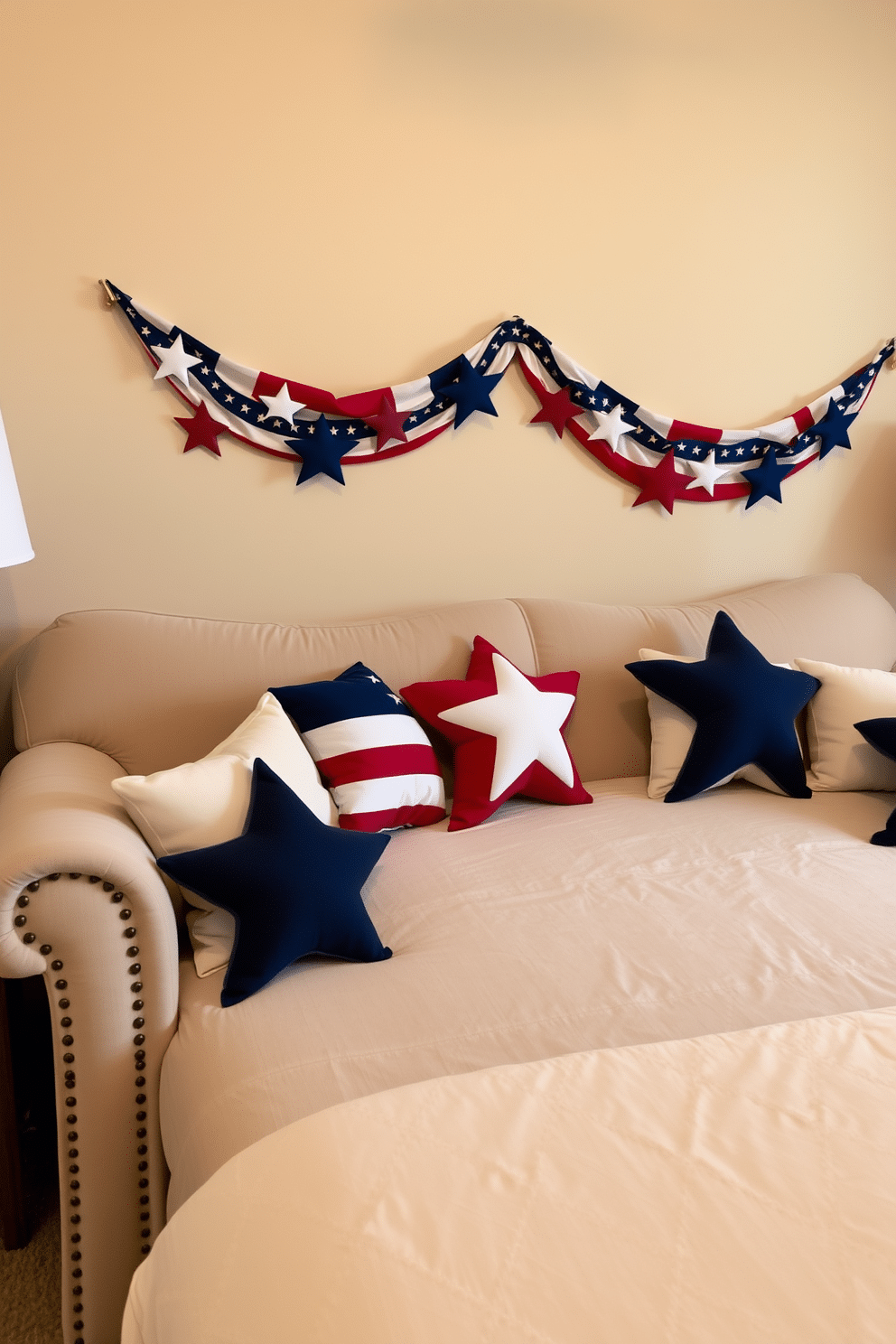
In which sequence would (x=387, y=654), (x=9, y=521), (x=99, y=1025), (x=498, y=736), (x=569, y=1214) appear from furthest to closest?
(x=387, y=654)
(x=498, y=736)
(x=9, y=521)
(x=99, y=1025)
(x=569, y=1214)

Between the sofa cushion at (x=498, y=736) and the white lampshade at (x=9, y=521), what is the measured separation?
2.70 feet

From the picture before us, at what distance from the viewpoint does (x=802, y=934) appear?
1.43 meters

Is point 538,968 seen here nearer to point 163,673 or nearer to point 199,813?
point 199,813

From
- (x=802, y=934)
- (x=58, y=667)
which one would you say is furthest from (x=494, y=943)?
(x=58, y=667)

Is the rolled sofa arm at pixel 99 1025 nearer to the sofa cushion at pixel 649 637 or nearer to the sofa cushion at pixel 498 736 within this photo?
the sofa cushion at pixel 498 736

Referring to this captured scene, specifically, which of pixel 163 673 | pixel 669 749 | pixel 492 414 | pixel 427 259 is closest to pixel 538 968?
pixel 669 749

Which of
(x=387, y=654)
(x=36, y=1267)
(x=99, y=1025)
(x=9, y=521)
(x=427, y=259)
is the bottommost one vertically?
(x=36, y=1267)

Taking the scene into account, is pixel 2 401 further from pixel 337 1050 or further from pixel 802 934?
pixel 802 934

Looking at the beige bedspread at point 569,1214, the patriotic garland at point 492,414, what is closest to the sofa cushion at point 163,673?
the patriotic garland at point 492,414

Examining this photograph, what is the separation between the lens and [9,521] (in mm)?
1590

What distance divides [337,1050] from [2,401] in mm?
1548

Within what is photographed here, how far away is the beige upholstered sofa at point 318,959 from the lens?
120 centimetres

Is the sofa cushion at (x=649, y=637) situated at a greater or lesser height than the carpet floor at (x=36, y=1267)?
greater

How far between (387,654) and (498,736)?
340mm
